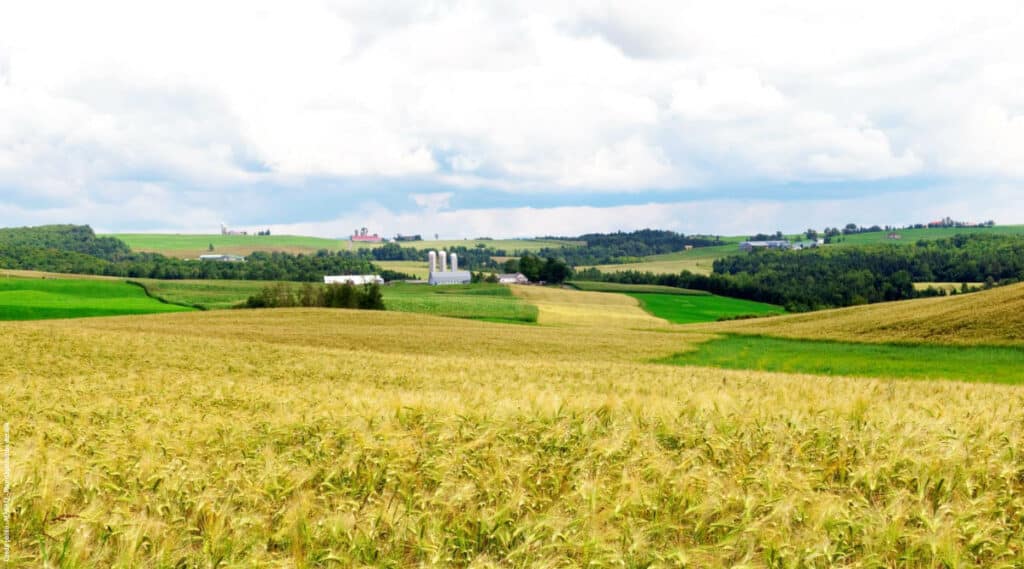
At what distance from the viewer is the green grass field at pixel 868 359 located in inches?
1077

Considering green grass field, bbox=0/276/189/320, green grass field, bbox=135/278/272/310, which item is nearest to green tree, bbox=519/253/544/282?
green grass field, bbox=135/278/272/310

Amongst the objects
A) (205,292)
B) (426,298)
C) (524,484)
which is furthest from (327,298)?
(524,484)

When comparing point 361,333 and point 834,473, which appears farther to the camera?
point 361,333

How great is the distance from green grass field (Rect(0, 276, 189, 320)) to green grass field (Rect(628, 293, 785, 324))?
59.4 m

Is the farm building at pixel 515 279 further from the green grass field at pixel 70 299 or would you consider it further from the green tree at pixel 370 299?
the green grass field at pixel 70 299

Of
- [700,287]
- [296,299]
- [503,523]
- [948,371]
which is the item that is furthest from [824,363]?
[700,287]

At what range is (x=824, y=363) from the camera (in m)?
32.8

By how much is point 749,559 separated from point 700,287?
125 metres

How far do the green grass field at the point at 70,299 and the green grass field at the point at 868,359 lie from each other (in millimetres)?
62982

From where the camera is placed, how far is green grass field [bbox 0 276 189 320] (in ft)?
229

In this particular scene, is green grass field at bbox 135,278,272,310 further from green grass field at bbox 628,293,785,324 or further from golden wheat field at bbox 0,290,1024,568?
golden wheat field at bbox 0,290,1024,568

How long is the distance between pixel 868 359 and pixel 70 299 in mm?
86518

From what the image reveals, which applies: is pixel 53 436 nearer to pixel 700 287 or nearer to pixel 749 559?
pixel 749 559

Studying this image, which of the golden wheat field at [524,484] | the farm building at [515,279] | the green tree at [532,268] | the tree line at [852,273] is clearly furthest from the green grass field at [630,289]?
the golden wheat field at [524,484]
